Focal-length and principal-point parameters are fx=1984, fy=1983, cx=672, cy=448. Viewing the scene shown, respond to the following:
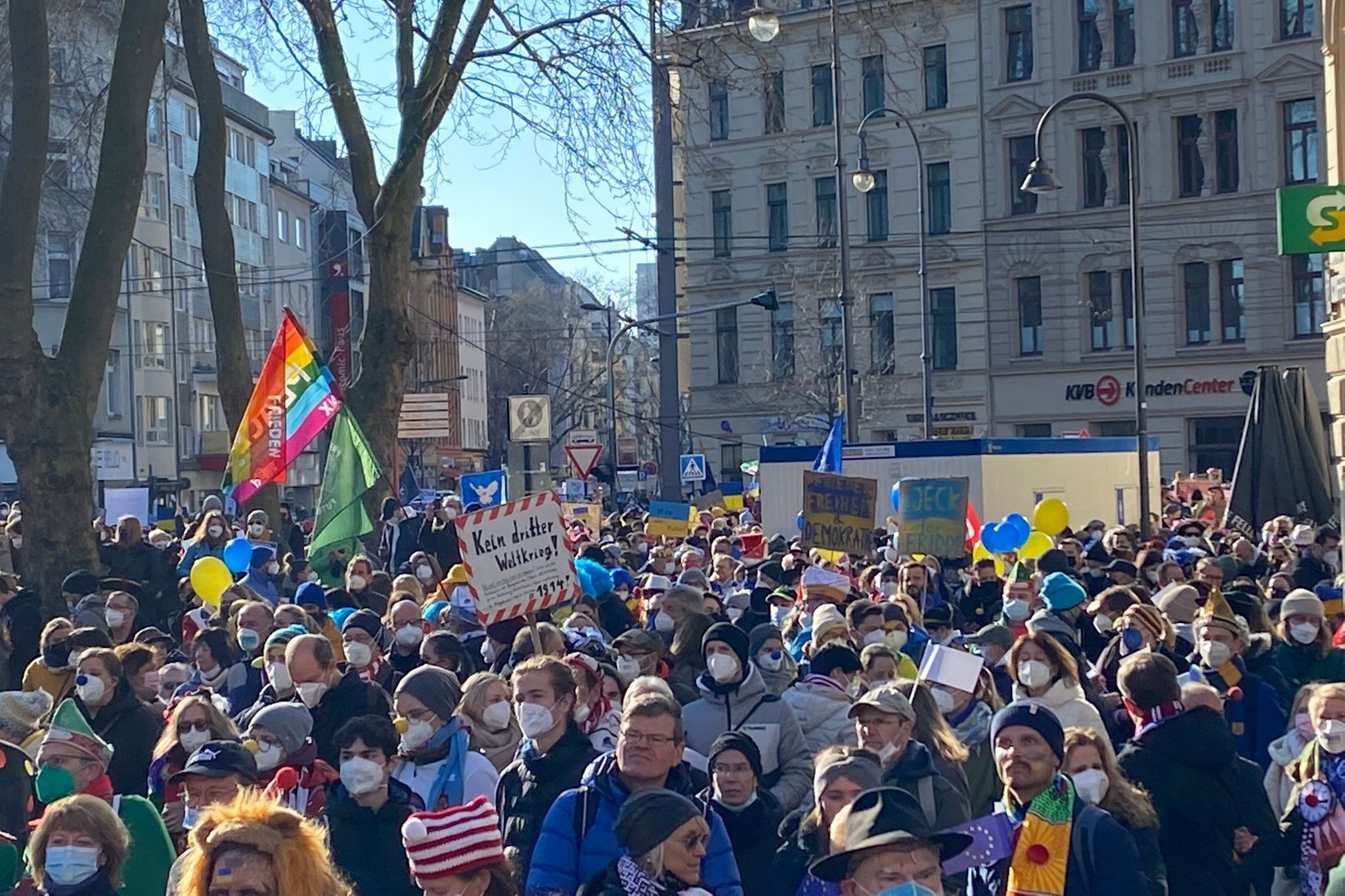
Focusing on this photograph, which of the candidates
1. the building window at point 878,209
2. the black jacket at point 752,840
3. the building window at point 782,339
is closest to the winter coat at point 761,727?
the black jacket at point 752,840

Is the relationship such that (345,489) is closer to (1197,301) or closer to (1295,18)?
(1197,301)

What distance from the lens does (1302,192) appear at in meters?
14.0

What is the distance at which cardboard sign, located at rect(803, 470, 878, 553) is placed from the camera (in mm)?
16672

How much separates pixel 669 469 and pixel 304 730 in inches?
832

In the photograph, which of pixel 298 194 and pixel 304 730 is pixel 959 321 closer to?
pixel 298 194

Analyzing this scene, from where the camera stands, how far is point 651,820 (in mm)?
4887

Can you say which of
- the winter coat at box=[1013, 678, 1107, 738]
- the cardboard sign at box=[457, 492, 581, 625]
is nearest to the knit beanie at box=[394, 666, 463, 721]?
the winter coat at box=[1013, 678, 1107, 738]

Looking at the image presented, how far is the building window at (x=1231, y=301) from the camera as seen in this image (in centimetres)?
4672

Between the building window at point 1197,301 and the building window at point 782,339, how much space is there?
1039cm

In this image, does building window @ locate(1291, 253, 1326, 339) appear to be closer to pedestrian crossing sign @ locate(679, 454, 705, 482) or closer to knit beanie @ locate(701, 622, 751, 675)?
pedestrian crossing sign @ locate(679, 454, 705, 482)

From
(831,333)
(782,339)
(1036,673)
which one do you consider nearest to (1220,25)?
(831,333)

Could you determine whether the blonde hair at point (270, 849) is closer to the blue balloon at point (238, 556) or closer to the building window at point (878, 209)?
the blue balloon at point (238, 556)

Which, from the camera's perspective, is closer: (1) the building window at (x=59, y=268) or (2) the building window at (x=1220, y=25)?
(2) the building window at (x=1220, y=25)

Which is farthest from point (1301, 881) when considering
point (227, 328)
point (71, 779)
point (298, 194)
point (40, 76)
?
point (298, 194)
